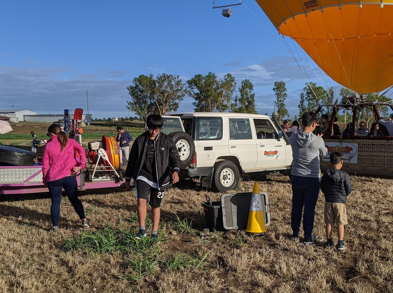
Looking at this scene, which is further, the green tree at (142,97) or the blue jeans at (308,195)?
the green tree at (142,97)

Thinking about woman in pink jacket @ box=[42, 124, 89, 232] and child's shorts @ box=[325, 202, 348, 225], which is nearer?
child's shorts @ box=[325, 202, 348, 225]

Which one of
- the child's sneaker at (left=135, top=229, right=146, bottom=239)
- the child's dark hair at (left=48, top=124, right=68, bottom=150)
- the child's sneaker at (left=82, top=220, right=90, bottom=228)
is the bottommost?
the child's sneaker at (left=82, top=220, right=90, bottom=228)

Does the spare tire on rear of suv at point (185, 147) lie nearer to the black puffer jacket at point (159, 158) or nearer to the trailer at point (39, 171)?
the trailer at point (39, 171)

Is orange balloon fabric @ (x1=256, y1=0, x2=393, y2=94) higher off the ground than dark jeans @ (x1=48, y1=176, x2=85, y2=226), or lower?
higher

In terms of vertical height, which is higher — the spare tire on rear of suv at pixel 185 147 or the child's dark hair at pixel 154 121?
the child's dark hair at pixel 154 121

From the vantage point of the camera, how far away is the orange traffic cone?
5676 mm

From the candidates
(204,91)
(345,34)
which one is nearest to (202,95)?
(204,91)

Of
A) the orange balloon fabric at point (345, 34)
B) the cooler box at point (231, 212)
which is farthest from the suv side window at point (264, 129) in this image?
the orange balloon fabric at point (345, 34)

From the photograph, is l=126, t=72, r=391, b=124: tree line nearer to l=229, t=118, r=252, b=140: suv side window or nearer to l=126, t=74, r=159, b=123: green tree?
l=126, t=74, r=159, b=123: green tree

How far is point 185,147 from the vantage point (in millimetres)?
8062

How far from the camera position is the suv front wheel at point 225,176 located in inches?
342

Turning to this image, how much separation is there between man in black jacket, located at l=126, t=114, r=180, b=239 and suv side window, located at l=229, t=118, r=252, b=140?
3.93 metres

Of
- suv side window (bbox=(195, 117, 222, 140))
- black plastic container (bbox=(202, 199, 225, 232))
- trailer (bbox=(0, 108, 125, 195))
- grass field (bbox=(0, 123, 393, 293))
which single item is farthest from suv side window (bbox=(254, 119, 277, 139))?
black plastic container (bbox=(202, 199, 225, 232))

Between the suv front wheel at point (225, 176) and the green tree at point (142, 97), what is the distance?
5725 cm
